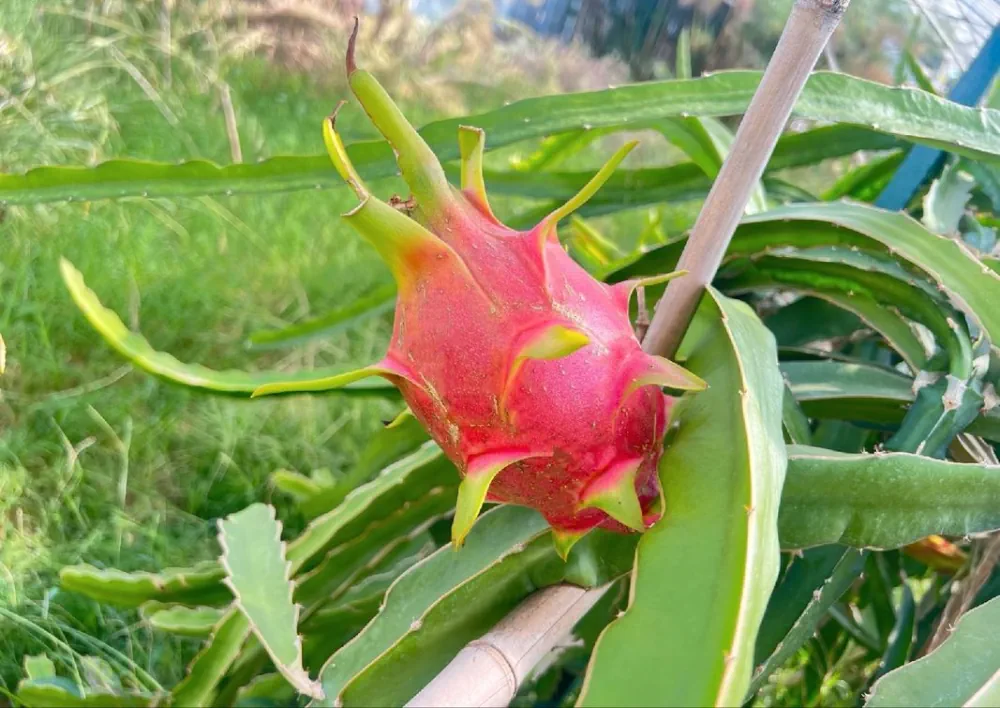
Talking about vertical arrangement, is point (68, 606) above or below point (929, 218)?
below

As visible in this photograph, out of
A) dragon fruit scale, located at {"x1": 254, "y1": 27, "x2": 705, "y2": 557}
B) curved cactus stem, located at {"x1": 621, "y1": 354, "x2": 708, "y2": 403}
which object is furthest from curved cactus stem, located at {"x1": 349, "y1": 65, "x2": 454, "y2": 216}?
curved cactus stem, located at {"x1": 621, "y1": 354, "x2": 708, "y2": 403}

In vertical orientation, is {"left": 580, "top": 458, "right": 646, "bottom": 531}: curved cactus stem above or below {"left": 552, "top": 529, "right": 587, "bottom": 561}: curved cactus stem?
above

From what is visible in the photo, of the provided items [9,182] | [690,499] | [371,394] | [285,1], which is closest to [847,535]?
[690,499]

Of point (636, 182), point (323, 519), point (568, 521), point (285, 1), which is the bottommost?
point (323, 519)

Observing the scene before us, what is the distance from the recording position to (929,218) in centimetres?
57

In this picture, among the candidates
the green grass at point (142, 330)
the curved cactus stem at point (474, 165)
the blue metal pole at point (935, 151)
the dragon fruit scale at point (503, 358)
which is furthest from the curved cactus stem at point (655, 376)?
the green grass at point (142, 330)

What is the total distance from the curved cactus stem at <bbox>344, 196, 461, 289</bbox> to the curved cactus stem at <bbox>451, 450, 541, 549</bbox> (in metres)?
0.09

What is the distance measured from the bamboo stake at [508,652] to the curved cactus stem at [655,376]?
0.44ft

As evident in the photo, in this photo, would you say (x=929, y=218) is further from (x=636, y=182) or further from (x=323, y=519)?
(x=323, y=519)

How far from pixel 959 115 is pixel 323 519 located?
524 mm

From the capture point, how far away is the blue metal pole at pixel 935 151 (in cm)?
58

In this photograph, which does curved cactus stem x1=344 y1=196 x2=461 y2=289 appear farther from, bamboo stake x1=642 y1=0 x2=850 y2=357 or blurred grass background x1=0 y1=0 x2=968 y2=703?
blurred grass background x1=0 y1=0 x2=968 y2=703

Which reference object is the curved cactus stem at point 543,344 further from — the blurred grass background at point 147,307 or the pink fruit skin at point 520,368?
the blurred grass background at point 147,307

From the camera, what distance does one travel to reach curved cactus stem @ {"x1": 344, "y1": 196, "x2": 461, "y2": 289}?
12.5 inches
